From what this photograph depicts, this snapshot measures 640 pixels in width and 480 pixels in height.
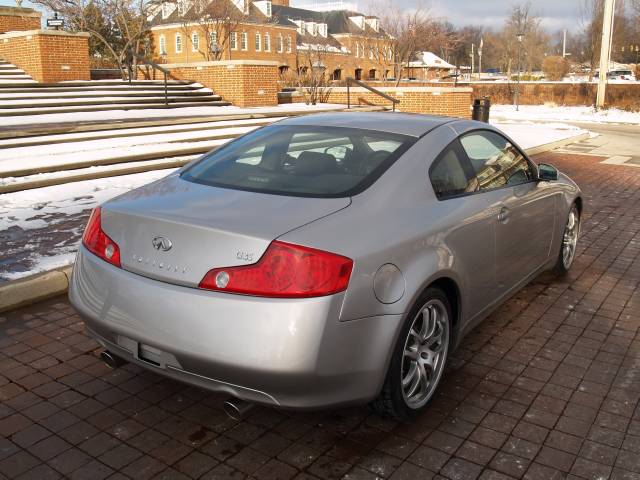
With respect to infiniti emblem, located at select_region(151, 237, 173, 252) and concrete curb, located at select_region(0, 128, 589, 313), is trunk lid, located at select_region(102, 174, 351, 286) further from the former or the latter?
concrete curb, located at select_region(0, 128, 589, 313)

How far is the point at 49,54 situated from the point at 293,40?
5503 centimetres

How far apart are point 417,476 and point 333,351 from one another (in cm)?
70

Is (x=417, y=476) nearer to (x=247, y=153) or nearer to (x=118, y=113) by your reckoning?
(x=247, y=153)

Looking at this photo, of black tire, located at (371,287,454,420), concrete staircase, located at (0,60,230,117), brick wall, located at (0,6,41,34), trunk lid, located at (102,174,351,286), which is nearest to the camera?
trunk lid, located at (102,174,351,286)

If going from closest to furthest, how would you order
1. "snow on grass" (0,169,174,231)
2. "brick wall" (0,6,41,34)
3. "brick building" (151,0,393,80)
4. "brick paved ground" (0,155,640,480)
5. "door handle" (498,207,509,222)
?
"brick paved ground" (0,155,640,480), "door handle" (498,207,509,222), "snow on grass" (0,169,174,231), "brick wall" (0,6,41,34), "brick building" (151,0,393,80)

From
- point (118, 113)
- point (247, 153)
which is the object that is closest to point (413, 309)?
point (247, 153)

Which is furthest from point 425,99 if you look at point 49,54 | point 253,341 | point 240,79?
point 253,341

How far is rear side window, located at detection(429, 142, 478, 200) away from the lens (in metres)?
3.70

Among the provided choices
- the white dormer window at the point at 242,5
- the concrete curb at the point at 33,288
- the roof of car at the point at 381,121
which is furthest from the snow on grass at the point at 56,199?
the white dormer window at the point at 242,5

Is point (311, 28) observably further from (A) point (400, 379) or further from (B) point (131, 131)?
(A) point (400, 379)

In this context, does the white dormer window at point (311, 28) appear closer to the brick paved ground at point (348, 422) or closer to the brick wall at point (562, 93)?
the brick wall at point (562, 93)

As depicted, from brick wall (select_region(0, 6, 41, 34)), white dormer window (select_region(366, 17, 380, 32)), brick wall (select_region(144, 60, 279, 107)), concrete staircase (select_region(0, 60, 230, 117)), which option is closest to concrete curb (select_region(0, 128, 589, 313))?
concrete staircase (select_region(0, 60, 230, 117))

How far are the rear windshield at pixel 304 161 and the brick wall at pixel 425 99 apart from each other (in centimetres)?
1595

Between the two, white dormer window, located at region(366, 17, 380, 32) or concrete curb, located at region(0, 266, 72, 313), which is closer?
concrete curb, located at region(0, 266, 72, 313)
